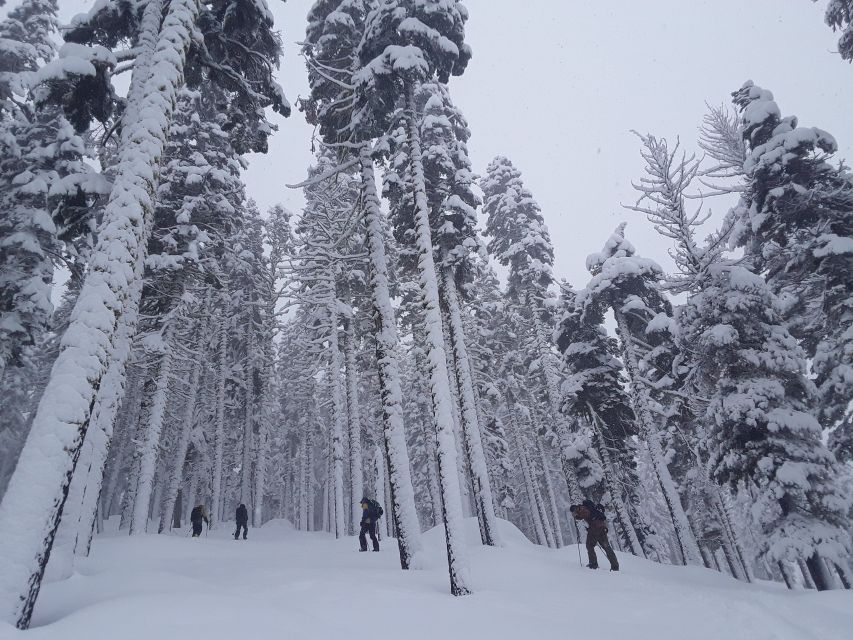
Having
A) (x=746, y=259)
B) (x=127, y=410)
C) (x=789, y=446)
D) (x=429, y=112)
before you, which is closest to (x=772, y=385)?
(x=789, y=446)

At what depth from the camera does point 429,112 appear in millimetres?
20188

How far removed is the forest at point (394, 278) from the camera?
7246mm


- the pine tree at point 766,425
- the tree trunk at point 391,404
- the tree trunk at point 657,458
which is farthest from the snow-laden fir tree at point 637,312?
the tree trunk at point 391,404

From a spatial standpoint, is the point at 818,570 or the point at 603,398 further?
the point at 603,398

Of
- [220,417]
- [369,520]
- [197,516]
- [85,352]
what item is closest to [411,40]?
[85,352]

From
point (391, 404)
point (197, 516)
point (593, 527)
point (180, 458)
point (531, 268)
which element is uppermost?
point (531, 268)

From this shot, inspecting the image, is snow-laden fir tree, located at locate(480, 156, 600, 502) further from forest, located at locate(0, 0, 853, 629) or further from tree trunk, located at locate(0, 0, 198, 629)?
tree trunk, located at locate(0, 0, 198, 629)

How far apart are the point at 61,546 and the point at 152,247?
1103cm

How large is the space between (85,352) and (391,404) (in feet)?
21.9

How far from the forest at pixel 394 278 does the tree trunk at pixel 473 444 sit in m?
0.09

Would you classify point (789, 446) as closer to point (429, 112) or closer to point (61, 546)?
point (61, 546)

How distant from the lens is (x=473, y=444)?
15.3 meters

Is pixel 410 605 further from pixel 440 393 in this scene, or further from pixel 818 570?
pixel 818 570

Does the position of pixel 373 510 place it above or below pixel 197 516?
below
